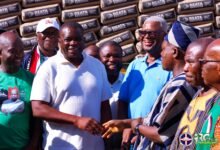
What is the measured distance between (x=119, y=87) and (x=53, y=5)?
313cm

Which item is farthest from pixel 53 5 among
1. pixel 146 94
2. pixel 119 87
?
pixel 146 94

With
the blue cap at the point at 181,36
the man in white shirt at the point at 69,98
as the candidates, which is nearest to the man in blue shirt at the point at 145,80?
the man in white shirt at the point at 69,98

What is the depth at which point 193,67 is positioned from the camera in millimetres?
3670

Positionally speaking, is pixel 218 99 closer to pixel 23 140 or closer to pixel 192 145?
pixel 192 145

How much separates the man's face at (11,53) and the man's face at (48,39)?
107 centimetres

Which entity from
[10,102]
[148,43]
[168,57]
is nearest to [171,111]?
[168,57]

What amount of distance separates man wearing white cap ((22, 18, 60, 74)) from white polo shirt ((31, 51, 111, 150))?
1001 mm

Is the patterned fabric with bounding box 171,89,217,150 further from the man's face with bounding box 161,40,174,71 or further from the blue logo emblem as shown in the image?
the man's face with bounding box 161,40,174,71

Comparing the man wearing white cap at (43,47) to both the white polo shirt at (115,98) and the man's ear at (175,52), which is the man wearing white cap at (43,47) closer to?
the white polo shirt at (115,98)

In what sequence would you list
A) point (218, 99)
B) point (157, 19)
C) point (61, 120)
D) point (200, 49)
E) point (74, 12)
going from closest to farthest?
point (218, 99), point (200, 49), point (61, 120), point (157, 19), point (74, 12)

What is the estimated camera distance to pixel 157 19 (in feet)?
17.5

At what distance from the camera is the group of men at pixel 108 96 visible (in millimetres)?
3625

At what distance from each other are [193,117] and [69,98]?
118 centimetres

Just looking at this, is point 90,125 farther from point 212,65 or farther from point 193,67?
point 212,65
